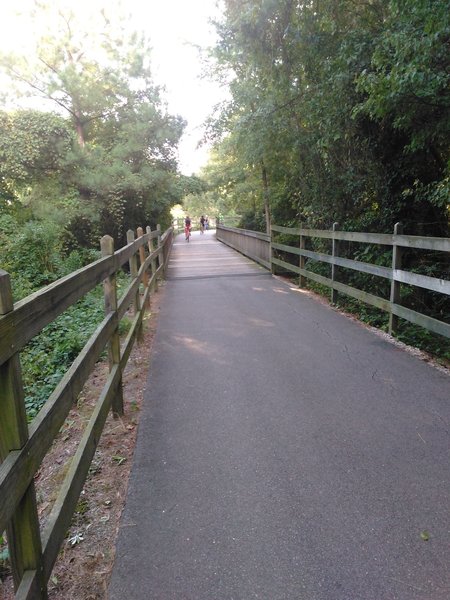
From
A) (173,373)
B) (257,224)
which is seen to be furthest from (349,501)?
(257,224)

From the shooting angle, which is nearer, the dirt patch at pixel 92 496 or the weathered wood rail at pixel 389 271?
the dirt patch at pixel 92 496

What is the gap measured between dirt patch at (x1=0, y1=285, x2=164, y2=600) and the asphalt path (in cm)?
8

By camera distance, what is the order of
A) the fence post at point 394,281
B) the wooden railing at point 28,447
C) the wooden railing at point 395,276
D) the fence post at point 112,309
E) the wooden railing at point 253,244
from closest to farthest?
the wooden railing at point 28,447 → the fence post at point 112,309 → the wooden railing at point 395,276 → the fence post at point 394,281 → the wooden railing at point 253,244

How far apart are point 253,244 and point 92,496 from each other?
42.7 ft

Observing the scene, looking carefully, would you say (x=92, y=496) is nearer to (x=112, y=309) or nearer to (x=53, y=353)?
(x=112, y=309)

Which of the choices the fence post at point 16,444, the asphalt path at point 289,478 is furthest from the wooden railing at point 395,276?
the fence post at point 16,444

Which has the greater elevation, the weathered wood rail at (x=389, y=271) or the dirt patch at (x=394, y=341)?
the weathered wood rail at (x=389, y=271)

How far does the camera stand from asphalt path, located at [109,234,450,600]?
221cm

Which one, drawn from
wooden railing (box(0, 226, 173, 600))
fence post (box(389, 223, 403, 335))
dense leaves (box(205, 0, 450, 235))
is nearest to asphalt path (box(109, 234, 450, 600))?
wooden railing (box(0, 226, 173, 600))

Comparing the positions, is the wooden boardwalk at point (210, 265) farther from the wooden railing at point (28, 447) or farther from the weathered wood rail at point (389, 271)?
the wooden railing at point (28, 447)

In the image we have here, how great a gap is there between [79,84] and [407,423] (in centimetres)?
1698

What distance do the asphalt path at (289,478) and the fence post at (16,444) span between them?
538mm

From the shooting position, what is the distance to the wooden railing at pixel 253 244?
13.4m

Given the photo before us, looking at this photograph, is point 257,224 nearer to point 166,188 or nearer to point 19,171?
point 166,188
